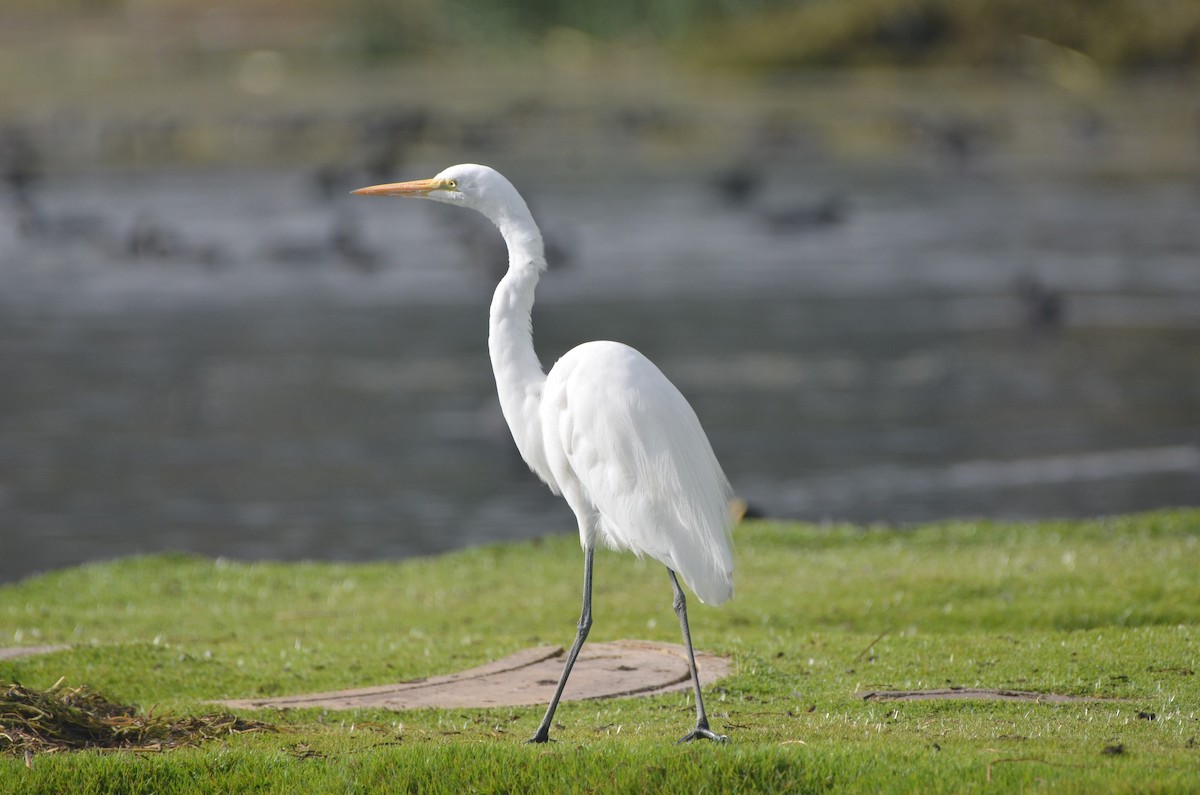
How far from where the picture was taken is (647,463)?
7.24m

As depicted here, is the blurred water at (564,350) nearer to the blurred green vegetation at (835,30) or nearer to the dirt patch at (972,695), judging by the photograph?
the dirt patch at (972,695)

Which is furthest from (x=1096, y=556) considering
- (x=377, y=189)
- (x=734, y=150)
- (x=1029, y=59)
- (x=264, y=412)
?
(x=1029, y=59)

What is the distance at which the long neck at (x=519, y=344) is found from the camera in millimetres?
7676

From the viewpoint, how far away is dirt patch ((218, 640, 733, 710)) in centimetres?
876

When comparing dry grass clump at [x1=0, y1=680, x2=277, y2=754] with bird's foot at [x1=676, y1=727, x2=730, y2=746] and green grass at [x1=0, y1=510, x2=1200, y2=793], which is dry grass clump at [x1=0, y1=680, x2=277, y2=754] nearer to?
green grass at [x1=0, y1=510, x2=1200, y2=793]

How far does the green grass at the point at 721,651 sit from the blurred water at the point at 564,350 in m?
3.89

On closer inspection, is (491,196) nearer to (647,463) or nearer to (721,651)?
(647,463)

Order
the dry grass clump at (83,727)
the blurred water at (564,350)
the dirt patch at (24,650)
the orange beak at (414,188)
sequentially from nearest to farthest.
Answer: the dry grass clump at (83,727) < the orange beak at (414,188) < the dirt patch at (24,650) < the blurred water at (564,350)

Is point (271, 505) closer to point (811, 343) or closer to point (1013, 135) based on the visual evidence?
point (811, 343)

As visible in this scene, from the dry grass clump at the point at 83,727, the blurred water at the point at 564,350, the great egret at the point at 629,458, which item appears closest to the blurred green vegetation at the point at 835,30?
the blurred water at the point at 564,350

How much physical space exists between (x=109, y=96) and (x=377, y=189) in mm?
75180

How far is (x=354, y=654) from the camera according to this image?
10.4m

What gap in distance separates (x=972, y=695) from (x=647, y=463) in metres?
2.42

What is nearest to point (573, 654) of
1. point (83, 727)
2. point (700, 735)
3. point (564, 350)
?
point (700, 735)
